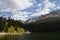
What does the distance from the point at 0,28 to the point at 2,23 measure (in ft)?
43.0

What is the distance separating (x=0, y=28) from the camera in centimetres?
18775

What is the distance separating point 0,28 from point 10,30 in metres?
13.6

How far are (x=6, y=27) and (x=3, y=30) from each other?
22.8 ft

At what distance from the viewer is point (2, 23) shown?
19988cm

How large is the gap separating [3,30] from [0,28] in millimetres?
3739

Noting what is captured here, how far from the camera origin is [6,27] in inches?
7628

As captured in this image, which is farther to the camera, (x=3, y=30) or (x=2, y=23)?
(x=2, y=23)

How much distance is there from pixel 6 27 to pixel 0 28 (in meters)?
8.15

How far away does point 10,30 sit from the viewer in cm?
19725

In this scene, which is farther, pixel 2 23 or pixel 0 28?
pixel 2 23
